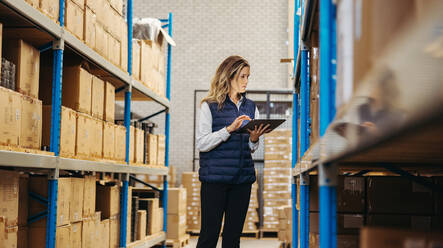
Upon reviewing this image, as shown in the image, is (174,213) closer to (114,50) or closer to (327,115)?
(114,50)

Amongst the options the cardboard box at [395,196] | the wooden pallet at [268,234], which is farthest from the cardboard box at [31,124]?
the wooden pallet at [268,234]

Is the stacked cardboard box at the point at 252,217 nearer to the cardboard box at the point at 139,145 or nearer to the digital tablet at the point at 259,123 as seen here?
the cardboard box at the point at 139,145

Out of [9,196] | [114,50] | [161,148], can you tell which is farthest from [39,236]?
[161,148]

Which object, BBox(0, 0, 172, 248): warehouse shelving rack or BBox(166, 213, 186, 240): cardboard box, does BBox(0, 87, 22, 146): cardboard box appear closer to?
BBox(0, 0, 172, 248): warehouse shelving rack

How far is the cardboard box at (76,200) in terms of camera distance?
3484 millimetres

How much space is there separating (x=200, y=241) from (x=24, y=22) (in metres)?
1.82

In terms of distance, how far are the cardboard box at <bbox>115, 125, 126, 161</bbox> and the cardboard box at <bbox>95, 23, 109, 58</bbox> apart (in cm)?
74

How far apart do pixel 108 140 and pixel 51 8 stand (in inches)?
58.5

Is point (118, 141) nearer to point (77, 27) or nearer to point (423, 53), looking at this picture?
point (77, 27)

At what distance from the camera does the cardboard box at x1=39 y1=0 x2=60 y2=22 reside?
9.73ft

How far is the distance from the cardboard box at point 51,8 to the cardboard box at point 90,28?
1.65 feet

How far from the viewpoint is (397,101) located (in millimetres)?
527

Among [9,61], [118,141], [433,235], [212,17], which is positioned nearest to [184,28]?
[212,17]

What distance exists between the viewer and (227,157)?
3.50 meters
